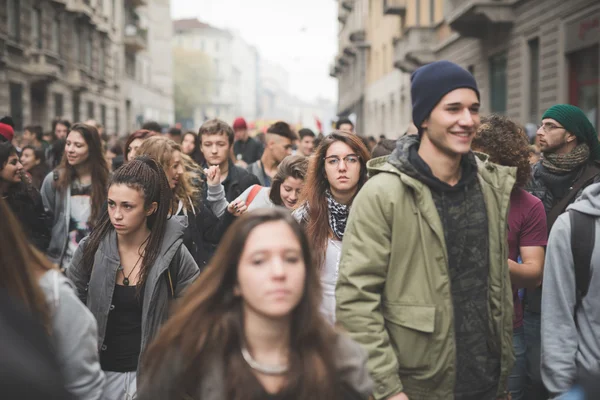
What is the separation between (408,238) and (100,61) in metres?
41.3

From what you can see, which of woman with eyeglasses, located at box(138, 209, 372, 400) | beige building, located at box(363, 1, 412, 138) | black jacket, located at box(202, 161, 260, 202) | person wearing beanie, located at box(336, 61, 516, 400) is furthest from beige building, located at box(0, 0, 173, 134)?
woman with eyeglasses, located at box(138, 209, 372, 400)

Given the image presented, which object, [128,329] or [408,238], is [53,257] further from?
[408,238]

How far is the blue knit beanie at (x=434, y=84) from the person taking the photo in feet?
11.0

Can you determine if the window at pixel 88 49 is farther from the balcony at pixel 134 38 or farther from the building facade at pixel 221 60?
the building facade at pixel 221 60

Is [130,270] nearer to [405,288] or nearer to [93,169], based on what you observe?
[405,288]

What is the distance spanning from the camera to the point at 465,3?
2088cm

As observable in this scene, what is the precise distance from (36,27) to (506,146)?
28604 mm

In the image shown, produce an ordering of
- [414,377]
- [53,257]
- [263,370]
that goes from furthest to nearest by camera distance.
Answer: [53,257] → [414,377] → [263,370]

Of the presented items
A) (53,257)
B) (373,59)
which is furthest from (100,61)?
(53,257)

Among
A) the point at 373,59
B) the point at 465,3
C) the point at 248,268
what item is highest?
the point at 373,59

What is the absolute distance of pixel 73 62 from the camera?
35.9m

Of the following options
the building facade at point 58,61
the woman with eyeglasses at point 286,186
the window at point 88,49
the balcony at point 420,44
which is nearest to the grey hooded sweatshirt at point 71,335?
the woman with eyeglasses at point 286,186

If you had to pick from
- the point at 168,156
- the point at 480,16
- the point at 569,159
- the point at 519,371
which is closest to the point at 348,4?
the point at 480,16

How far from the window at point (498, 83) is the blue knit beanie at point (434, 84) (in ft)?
59.0
